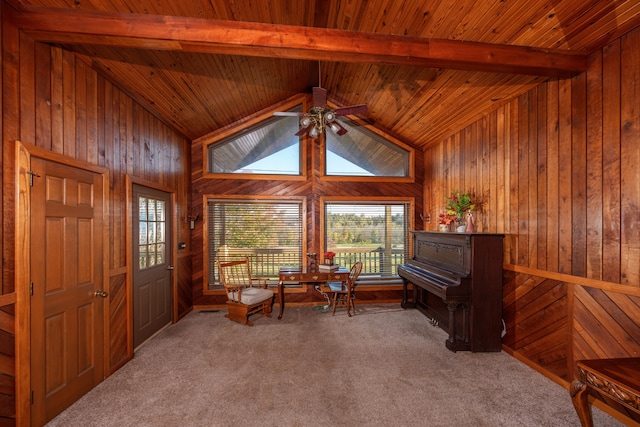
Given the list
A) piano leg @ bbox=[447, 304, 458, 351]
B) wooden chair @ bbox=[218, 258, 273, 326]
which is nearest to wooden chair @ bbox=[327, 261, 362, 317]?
wooden chair @ bbox=[218, 258, 273, 326]

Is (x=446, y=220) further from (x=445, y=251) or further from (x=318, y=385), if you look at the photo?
(x=318, y=385)

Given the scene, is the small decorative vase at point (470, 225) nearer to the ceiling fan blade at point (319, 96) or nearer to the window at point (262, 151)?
the ceiling fan blade at point (319, 96)

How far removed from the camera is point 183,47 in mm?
2061

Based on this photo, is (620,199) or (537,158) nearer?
(620,199)

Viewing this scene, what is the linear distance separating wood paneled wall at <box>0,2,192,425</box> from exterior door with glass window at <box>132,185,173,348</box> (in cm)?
24

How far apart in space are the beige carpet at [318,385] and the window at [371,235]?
1.70 meters

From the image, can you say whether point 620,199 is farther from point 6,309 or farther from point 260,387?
point 6,309

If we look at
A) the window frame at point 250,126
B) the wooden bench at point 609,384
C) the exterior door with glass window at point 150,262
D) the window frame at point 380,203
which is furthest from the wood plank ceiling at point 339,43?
the wooden bench at point 609,384

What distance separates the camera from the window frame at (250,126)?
488 centimetres

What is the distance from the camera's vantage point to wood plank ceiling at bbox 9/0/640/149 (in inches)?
77.3

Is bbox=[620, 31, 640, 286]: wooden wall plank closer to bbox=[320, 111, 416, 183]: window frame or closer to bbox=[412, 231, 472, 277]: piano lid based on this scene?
bbox=[412, 231, 472, 277]: piano lid

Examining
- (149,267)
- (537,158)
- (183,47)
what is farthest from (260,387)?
(537,158)

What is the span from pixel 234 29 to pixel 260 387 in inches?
123

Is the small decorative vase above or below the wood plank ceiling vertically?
below
